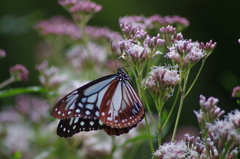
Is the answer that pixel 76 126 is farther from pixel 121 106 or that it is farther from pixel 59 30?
pixel 59 30

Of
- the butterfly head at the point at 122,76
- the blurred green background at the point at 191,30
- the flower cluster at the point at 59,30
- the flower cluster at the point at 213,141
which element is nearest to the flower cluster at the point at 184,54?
the flower cluster at the point at 213,141

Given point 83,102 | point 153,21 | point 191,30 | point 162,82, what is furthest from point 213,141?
point 191,30

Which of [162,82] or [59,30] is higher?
[59,30]

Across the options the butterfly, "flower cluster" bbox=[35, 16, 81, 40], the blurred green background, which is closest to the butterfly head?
the butterfly

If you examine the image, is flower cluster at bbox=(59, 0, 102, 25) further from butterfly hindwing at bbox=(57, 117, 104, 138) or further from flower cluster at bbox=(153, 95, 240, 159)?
flower cluster at bbox=(153, 95, 240, 159)

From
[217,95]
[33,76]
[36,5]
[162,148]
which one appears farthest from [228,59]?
[162,148]

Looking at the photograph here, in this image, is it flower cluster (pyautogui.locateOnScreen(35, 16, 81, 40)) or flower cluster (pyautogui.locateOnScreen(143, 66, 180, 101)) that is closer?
flower cluster (pyautogui.locateOnScreen(143, 66, 180, 101))
